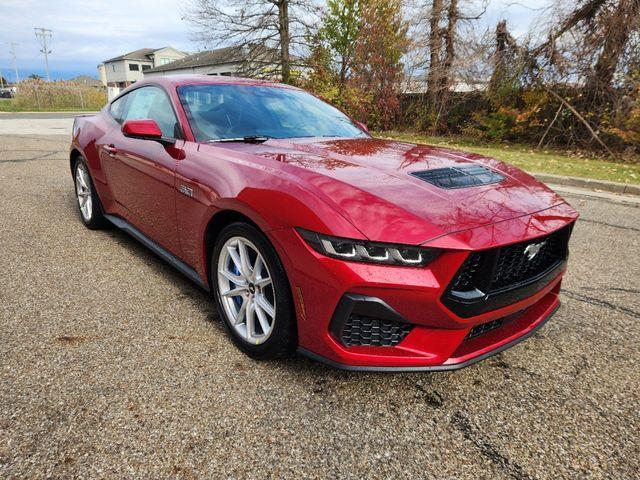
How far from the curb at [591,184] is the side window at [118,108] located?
22.7 feet

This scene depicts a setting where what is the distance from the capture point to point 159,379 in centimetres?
203

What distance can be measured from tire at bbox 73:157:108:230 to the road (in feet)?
3.80

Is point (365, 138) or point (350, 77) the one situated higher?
point (350, 77)

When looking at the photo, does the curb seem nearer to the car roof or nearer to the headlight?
the car roof

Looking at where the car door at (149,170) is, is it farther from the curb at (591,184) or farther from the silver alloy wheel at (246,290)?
the curb at (591,184)

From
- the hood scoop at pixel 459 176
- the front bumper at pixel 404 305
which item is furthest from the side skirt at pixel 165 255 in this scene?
the hood scoop at pixel 459 176

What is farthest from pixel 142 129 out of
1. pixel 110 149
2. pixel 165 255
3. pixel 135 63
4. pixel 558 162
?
pixel 135 63

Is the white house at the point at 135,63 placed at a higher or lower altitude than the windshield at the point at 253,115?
higher

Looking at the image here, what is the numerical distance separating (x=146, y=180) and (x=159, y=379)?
145cm

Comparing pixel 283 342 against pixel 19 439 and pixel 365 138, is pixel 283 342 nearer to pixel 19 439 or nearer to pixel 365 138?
pixel 19 439

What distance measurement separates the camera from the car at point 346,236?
5.45 feet

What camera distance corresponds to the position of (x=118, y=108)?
Answer: 3.88 metres

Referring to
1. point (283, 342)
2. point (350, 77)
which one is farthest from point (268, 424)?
point (350, 77)

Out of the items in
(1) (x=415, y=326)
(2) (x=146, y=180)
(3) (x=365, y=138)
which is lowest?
(1) (x=415, y=326)
